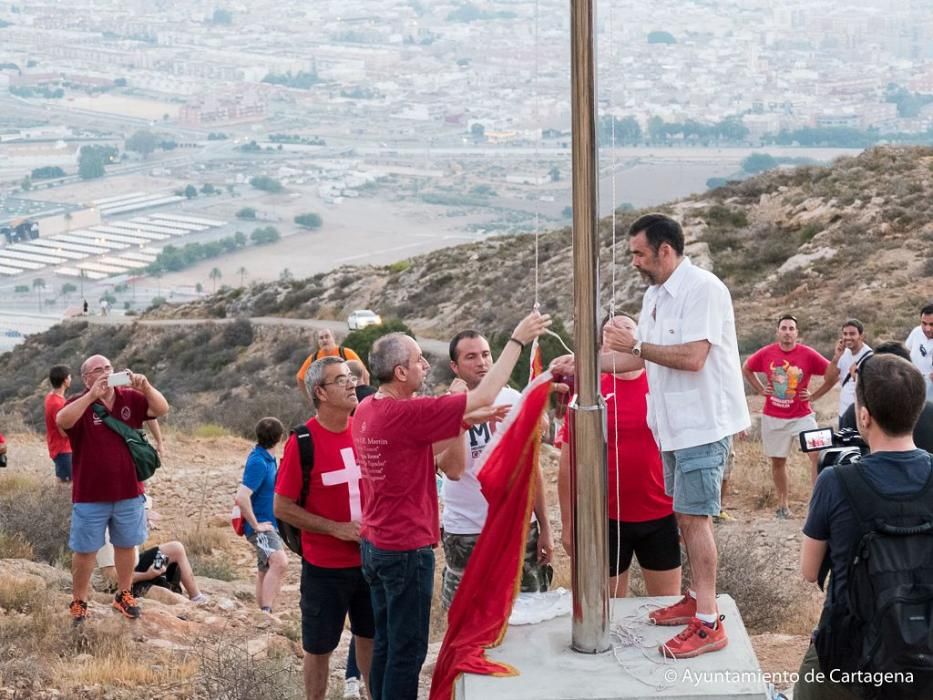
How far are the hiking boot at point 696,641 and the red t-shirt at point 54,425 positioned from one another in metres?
6.96

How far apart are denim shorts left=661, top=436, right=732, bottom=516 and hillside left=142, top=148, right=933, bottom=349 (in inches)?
605

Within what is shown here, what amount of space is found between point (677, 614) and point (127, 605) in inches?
159

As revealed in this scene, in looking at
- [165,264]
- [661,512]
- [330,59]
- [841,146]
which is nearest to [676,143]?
[841,146]

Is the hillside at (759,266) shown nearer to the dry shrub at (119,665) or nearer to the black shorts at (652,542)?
the black shorts at (652,542)

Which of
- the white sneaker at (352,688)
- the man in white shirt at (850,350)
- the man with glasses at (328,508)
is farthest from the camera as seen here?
the man in white shirt at (850,350)

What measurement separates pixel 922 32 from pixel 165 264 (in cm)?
5406

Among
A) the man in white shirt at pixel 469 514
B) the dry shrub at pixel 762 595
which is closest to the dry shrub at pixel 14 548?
the man in white shirt at pixel 469 514

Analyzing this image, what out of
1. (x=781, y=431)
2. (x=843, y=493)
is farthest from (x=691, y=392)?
(x=781, y=431)

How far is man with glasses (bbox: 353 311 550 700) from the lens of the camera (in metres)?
4.91

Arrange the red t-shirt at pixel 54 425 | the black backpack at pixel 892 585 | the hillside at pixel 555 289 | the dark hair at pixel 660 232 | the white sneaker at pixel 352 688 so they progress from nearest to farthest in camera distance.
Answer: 1. the black backpack at pixel 892 585
2. the dark hair at pixel 660 232
3. the white sneaker at pixel 352 688
4. the red t-shirt at pixel 54 425
5. the hillside at pixel 555 289

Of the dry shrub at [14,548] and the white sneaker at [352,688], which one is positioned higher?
the white sneaker at [352,688]

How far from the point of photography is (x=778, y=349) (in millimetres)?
10297

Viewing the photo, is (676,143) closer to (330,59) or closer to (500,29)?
(500,29)

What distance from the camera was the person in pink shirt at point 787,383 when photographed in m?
10.2
